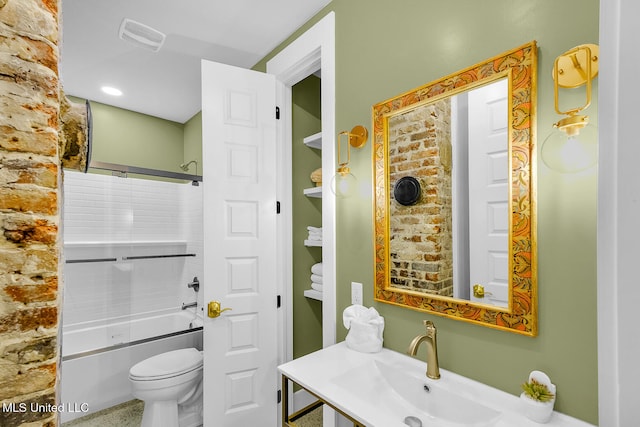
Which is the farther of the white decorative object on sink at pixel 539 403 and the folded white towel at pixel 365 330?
the folded white towel at pixel 365 330

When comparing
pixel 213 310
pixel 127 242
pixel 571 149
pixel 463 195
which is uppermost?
pixel 571 149

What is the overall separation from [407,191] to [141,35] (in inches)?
77.4

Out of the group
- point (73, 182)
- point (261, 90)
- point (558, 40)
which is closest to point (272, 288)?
point (261, 90)

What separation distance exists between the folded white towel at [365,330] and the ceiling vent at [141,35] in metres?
2.10

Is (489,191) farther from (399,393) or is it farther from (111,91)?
(111,91)

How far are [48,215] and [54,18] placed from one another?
0.37 meters

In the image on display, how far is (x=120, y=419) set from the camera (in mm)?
2236

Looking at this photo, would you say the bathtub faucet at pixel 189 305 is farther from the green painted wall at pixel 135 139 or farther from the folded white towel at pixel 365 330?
the folded white towel at pixel 365 330

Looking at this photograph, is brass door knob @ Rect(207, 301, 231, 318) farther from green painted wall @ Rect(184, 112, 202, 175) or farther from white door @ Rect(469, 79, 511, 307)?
green painted wall @ Rect(184, 112, 202, 175)

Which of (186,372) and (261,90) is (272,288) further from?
(261,90)

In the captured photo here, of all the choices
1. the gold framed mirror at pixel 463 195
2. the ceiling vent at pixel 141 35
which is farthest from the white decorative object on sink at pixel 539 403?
the ceiling vent at pixel 141 35

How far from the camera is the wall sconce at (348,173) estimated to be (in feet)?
5.22

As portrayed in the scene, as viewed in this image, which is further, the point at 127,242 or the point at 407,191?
the point at 127,242

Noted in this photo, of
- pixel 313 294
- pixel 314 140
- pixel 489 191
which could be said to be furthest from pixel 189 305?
pixel 489 191
